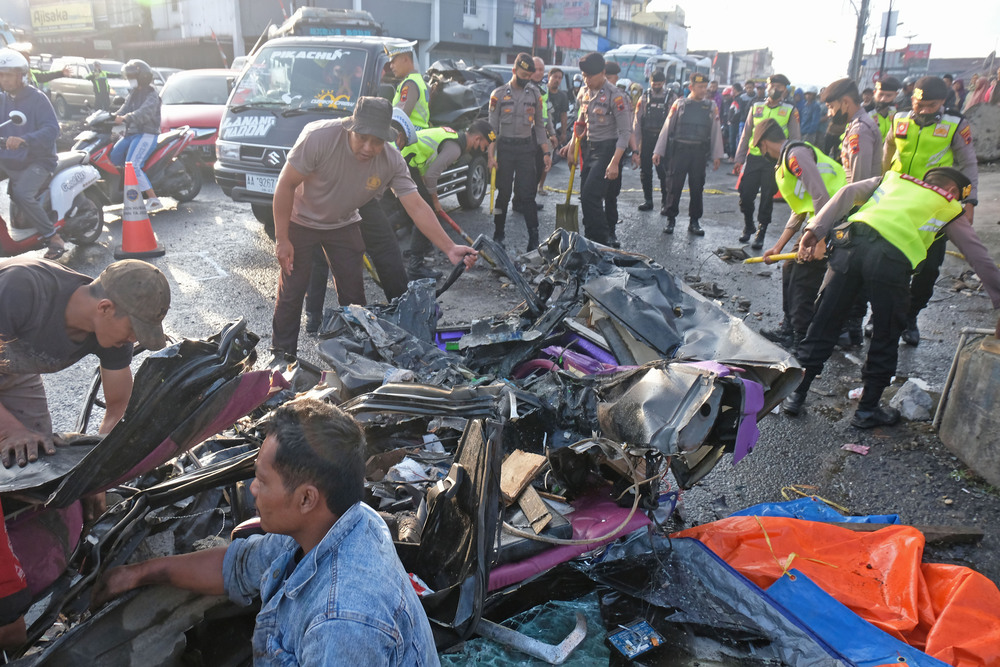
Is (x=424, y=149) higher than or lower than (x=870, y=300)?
higher

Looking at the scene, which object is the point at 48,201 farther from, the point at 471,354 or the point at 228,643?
the point at 228,643

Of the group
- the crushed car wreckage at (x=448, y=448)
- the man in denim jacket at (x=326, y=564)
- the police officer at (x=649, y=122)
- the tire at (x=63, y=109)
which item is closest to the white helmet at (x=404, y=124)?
the crushed car wreckage at (x=448, y=448)

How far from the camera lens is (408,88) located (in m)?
7.61

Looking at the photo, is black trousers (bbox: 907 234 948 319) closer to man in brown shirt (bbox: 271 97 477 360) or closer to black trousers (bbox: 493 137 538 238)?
man in brown shirt (bbox: 271 97 477 360)

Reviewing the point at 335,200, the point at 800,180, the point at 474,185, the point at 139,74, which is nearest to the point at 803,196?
the point at 800,180

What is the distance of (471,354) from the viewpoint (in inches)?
155

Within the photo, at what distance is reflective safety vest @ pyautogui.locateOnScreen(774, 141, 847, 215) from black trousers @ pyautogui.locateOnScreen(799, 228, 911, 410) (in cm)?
102

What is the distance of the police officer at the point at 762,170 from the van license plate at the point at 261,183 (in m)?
5.68

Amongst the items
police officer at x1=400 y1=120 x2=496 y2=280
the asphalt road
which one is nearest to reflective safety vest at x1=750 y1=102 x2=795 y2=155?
the asphalt road

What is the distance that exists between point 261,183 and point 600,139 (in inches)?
160

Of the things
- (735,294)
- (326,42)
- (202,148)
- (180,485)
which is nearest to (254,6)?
(202,148)

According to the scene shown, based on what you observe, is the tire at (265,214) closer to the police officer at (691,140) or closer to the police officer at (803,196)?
the police officer at (691,140)

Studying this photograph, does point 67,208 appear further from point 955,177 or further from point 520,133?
point 955,177

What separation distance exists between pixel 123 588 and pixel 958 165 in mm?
6542
